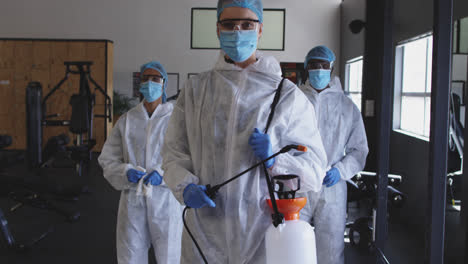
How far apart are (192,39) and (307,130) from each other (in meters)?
8.10

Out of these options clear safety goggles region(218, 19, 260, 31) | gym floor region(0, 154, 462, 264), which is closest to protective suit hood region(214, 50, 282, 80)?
clear safety goggles region(218, 19, 260, 31)

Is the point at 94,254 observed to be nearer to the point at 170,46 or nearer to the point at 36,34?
the point at 170,46

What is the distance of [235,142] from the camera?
1.30 meters

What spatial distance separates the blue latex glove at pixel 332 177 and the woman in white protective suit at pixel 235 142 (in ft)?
2.72

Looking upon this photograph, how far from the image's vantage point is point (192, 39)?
916 centimetres

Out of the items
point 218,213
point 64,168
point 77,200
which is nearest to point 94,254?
point 77,200

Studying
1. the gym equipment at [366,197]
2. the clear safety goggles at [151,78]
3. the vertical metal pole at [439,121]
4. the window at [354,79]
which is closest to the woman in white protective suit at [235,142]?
the vertical metal pole at [439,121]

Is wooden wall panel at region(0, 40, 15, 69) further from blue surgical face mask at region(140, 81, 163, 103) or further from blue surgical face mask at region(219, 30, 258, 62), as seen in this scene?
blue surgical face mask at region(219, 30, 258, 62)

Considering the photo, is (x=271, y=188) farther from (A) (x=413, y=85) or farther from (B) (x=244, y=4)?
(A) (x=413, y=85)

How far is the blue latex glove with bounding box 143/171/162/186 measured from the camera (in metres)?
2.14

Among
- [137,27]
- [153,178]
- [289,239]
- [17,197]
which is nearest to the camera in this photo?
[289,239]

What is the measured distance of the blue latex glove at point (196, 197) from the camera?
1235mm

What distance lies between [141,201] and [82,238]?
1809mm

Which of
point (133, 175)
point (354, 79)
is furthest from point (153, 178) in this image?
point (354, 79)
